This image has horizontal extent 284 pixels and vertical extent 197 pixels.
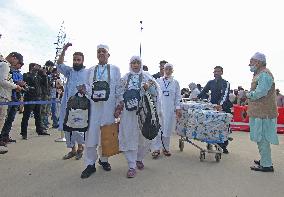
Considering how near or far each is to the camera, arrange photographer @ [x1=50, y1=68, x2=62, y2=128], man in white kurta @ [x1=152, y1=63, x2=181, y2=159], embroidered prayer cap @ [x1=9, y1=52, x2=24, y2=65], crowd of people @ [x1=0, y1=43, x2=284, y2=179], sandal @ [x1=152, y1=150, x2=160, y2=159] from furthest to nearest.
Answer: photographer @ [x1=50, y1=68, x2=62, y2=128]
embroidered prayer cap @ [x1=9, y1=52, x2=24, y2=65]
man in white kurta @ [x1=152, y1=63, x2=181, y2=159]
sandal @ [x1=152, y1=150, x2=160, y2=159]
crowd of people @ [x1=0, y1=43, x2=284, y2=179]

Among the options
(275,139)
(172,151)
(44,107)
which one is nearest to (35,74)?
(44,107)

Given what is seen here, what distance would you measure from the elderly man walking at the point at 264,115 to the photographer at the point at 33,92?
18.1ft

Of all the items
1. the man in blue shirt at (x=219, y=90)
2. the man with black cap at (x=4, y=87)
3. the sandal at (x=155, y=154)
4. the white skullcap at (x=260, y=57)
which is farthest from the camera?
the man in blue shirt at (x=219, y=90)

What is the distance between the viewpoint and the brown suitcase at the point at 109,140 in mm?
5633

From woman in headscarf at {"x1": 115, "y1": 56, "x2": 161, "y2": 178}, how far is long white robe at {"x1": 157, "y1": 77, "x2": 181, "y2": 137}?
1671 millimetres

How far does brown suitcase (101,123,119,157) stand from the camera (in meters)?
5.63

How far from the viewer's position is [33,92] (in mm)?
9781

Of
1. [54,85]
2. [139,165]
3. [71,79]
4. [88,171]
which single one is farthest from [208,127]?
[54,85]

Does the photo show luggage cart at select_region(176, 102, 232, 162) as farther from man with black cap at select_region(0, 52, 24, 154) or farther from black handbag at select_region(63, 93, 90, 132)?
man with black cap at select_region(0, 52, 24, 154)

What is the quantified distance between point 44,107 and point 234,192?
7845mm

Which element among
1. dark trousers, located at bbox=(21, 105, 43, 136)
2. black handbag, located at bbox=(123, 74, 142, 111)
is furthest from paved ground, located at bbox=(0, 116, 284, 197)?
dark trousers, located at bbox=(21, 105, 43, 136)

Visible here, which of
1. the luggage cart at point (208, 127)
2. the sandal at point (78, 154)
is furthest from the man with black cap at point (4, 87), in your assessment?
the luggage cart at point (208, 127)

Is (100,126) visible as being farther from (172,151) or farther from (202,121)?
(172,151)

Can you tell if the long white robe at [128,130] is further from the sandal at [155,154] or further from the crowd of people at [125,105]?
the sandal at [155,154]
